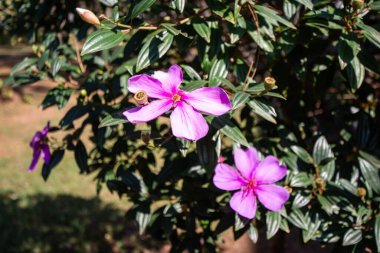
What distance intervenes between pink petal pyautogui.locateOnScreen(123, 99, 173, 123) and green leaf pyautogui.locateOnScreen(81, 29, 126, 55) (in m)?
0.20

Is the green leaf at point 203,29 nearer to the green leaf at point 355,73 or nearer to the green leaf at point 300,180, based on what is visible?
the green leaf at point 355,73

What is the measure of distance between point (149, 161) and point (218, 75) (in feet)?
2.34

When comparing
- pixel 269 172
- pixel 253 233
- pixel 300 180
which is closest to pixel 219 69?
pixel 269 172

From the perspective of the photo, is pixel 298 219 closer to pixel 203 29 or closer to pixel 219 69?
pixel 219 69

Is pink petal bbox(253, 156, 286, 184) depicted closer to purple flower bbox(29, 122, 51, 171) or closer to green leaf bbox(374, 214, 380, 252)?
green leaf bbox(374, 214, 380, 252)

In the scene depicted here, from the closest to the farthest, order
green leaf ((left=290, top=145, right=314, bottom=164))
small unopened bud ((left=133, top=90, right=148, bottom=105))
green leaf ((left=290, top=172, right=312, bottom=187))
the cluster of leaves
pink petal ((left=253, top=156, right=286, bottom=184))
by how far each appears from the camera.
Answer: small unopened bud ((left=133, top=90, right=148, bottom=105)) → the cluster of leaves → pink petal ((left=253, top=156, right=286, bottom=184)) → green leaf ((left=290, top=172, right=312, bottom=187)) → green leaf ((left=290, top=145, right=314, bottom=164))

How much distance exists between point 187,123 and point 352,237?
71 cm

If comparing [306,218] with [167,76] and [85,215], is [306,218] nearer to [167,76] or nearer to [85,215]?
[167,76]

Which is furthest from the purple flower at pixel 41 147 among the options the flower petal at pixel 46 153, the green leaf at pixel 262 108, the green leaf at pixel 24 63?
the green leaf at pixel 262 108

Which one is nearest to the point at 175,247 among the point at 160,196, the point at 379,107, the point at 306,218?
the point at 160,196

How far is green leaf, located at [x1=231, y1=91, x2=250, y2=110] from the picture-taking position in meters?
1.06

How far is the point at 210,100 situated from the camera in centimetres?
98

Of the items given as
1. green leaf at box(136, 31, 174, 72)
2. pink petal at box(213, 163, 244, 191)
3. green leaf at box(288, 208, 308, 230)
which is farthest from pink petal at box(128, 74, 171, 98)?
green leaf at box(288, 208, 308, 230)

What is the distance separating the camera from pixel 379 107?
1790 mm
